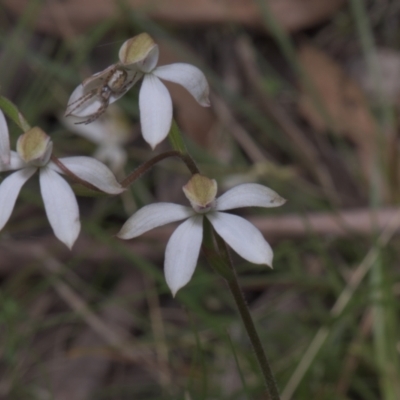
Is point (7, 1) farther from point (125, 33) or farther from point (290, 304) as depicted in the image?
point (290, 304)

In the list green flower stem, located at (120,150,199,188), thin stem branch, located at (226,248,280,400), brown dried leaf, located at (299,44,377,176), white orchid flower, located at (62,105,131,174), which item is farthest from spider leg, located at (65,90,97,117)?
brown dried leaf, located at (299,44,377,176)

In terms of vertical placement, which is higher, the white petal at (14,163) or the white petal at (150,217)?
the white petal at (14,163)

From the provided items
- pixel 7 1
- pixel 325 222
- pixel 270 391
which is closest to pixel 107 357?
pixel 325 222

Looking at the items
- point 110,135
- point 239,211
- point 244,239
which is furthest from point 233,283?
point 110,135

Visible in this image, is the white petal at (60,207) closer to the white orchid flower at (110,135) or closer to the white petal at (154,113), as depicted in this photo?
the white petal at (154,113)

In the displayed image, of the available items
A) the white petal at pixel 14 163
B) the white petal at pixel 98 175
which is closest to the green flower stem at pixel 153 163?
the white petal at pixel 98 175

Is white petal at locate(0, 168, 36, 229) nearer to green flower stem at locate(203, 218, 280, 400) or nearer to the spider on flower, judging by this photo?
the spider on flower
